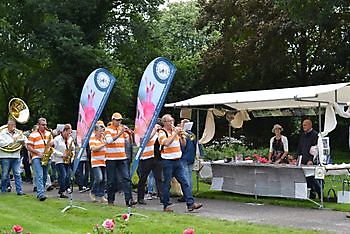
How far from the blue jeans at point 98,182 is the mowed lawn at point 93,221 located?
981 mm

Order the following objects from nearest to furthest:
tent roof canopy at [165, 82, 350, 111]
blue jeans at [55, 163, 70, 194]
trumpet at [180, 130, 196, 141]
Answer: tent roof canopy at [165, 82, 350, 111] → trumpet at [180, 130, 196, 141] → blue jeans at [55, 163, 70, 194]

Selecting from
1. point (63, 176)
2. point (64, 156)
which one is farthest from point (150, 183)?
point (64, 156)

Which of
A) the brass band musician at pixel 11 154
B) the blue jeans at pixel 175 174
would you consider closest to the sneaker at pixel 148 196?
the blue jeans at pixel 175 174

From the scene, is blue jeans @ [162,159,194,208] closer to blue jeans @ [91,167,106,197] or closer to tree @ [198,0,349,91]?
blue jeans @ [91,167,106,197]

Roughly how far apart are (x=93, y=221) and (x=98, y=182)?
3.35 meters

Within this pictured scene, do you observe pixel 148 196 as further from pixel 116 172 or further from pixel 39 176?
pixel 39 176

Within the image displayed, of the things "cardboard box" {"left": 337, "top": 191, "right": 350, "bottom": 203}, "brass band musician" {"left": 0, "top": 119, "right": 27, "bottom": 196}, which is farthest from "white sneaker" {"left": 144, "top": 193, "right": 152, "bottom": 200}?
"cardboard box" {"left": 337, "top": 191, "right": 350, "bottom": 203}

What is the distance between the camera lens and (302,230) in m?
10.4

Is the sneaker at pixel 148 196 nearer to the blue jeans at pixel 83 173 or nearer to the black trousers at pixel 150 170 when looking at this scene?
the black trousers at pixel 150 170

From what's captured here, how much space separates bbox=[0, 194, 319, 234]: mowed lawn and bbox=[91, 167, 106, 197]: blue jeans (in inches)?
38.6

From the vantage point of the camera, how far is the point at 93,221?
11.1 m

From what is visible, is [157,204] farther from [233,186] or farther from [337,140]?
[337,140]

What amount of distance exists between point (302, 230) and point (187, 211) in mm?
3096

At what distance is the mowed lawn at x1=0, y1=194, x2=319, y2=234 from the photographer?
33.4 ft
